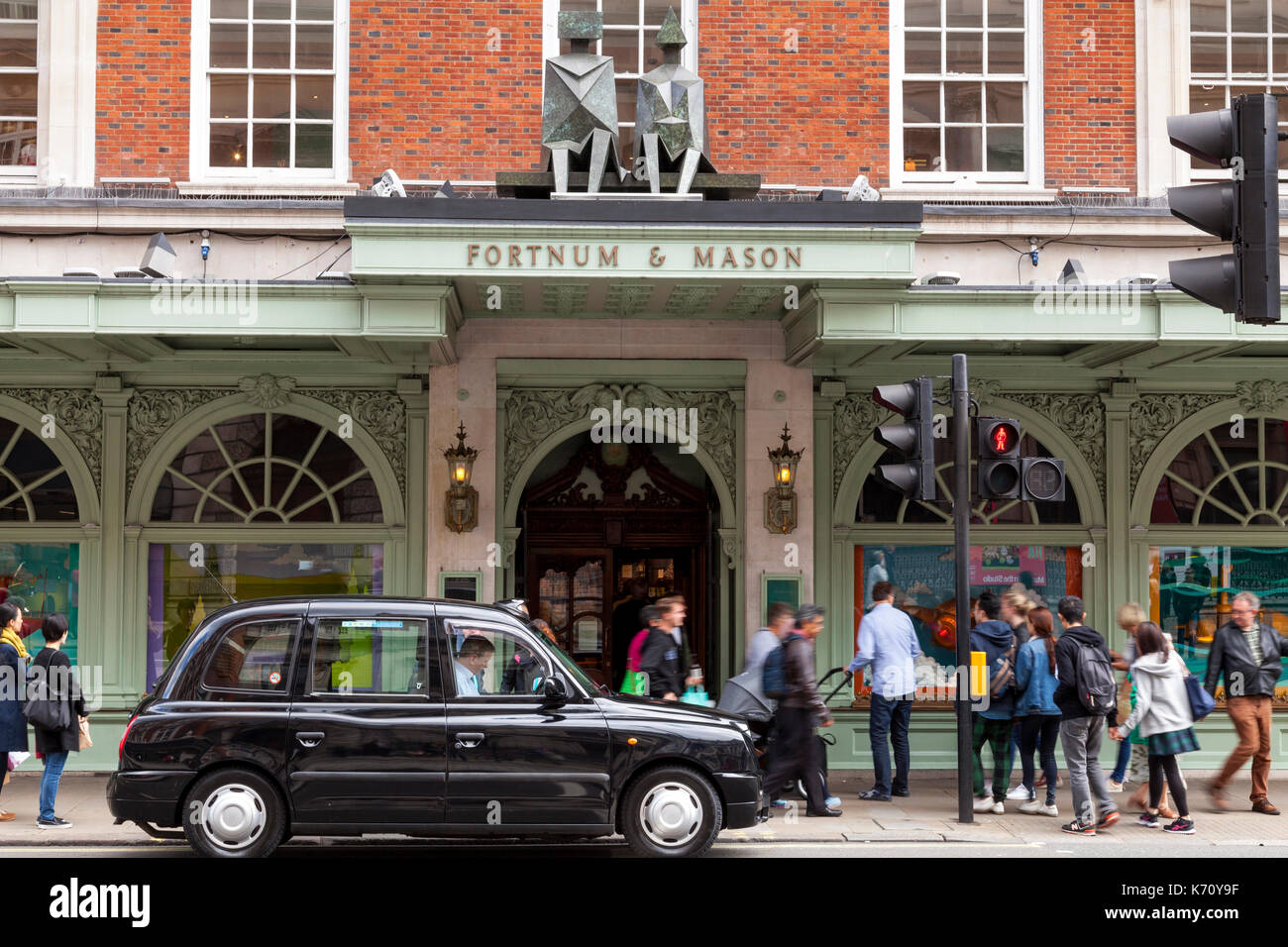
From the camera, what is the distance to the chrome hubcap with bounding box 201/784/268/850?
8969 millimetres

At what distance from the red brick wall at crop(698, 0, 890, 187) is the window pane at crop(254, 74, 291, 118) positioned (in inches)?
164

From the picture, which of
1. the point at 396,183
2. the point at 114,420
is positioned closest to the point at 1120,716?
the point at 396,183

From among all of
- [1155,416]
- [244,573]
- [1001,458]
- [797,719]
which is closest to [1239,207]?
[1001,458]

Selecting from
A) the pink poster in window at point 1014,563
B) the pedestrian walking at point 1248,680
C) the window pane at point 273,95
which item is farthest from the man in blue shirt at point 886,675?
the window pane at point 273,95

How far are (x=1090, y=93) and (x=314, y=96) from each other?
787cm

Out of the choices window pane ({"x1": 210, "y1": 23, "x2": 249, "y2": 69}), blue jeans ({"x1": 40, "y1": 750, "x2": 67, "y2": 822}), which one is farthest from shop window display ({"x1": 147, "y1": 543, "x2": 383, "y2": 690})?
window pane ({"x1": 210, "y1": 23, "x2": 249, "y2": 69})

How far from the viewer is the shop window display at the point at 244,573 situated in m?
13.8

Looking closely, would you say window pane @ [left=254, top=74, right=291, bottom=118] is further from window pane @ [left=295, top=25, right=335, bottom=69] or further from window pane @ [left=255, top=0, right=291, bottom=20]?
window pane @ [left=255, top=0, right=291, bottom=20]

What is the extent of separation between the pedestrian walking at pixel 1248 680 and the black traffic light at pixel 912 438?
11.0 feet

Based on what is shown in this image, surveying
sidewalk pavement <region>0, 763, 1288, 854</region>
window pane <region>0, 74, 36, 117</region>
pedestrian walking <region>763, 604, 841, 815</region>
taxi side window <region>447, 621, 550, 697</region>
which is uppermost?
window pane <region>0, 74, 36, 117</region>

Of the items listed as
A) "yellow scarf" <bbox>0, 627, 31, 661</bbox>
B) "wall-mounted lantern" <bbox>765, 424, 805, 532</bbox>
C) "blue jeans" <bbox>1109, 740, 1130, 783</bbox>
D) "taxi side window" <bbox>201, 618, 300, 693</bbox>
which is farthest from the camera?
"wall-mounted lantern" <bbox>765, 424, 805, 532</bbox>

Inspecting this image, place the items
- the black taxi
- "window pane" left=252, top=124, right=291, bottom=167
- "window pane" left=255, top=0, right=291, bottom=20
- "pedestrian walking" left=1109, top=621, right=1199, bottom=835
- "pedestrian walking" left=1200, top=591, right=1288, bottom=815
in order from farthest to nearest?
"window pane" left=255, top=0, right=291, bottom=20, "window pane" left=252, top=124, right=291, bottom=167, "pedestrian walking" left=1200, top=591, right=1288, bottom=815, "pedestrian walking" left=1109, top=621, right=1199, bottom=835, the black taxi

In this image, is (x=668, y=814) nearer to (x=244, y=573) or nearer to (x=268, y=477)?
(x=244, y=573)

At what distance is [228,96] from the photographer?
45.6 ft
